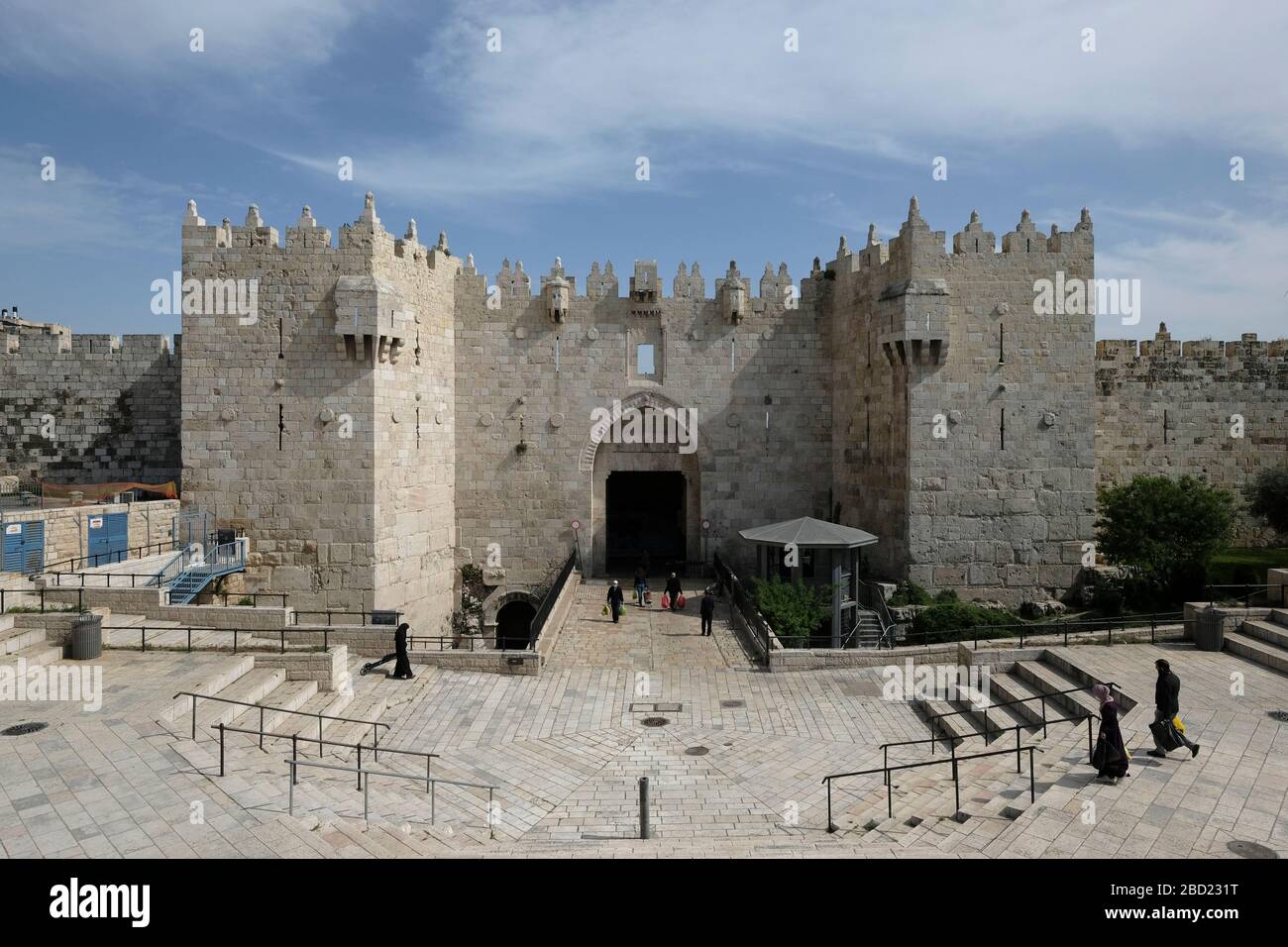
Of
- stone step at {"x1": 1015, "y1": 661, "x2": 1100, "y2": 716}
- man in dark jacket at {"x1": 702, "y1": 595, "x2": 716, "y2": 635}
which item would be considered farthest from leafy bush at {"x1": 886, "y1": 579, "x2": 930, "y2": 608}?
stone step at {"x1": 1015, "y1": 661, "x2": 1100, "y2": 716}

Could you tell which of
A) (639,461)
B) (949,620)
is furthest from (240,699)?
(639,461)

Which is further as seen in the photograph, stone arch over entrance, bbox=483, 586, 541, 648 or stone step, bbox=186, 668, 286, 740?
stone arch over entrance, bbox=483, 586, 541, 648

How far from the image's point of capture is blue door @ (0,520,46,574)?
17.1 metres

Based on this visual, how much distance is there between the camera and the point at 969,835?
894 centimetres

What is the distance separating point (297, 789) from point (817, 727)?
807 centimetres

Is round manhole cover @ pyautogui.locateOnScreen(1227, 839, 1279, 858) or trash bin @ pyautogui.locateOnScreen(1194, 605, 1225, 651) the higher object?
trash bin @ pyautogui.locateOnScreen(1194, 605, 1225, 651)

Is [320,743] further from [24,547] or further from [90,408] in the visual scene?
[90,408]

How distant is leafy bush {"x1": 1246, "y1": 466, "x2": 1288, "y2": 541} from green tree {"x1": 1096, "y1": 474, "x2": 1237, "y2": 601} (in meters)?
3.24

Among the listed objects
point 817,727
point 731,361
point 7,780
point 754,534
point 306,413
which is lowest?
point 817,727

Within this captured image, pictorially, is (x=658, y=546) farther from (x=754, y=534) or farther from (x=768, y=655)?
(x=768, y=655)

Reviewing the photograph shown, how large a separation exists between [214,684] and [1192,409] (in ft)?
92.5

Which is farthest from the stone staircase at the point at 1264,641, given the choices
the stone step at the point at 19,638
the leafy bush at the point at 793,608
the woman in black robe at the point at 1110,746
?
the stone step at the point at 19,638

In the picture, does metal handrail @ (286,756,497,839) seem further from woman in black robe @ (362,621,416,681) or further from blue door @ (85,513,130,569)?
blue door @ (85,513,130,569)
